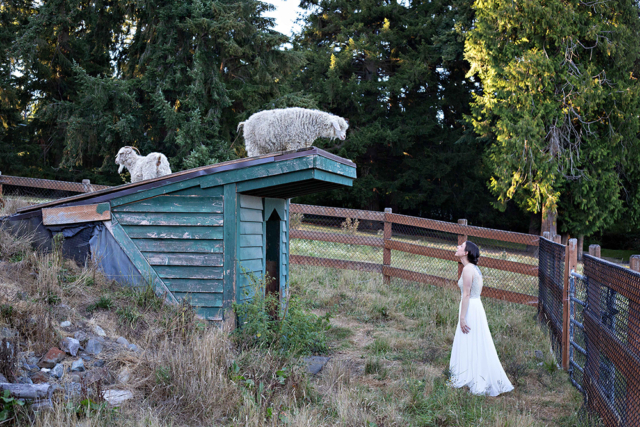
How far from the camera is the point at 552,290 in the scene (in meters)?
6.46

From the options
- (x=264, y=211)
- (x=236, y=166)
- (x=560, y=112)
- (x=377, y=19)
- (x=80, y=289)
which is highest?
(x=377, y=19)

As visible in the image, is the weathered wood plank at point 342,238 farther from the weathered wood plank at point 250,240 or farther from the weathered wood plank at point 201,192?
the weathered wood plank at point 201,192

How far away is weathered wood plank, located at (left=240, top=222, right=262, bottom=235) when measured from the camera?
584cm

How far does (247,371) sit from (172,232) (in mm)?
2138

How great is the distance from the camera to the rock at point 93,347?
14.5 ft

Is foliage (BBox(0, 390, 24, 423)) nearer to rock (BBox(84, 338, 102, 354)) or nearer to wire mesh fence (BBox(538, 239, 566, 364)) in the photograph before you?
rock (BBox(84, 338, 102, 354))

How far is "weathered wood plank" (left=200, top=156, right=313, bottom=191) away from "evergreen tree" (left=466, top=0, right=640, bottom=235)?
12.2 metres

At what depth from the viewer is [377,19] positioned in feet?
86.8

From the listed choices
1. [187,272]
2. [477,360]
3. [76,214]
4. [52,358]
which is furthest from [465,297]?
[76,214]

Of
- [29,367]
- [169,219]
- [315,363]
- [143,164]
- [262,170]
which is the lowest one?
[315,363]

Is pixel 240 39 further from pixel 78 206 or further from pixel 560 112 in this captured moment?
pixel 78 206

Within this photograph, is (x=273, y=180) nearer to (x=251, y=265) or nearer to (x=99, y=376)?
(x=251, y=265)

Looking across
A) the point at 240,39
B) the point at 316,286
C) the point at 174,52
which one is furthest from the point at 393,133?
the point at 316,286

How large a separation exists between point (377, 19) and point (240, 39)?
10356mm
